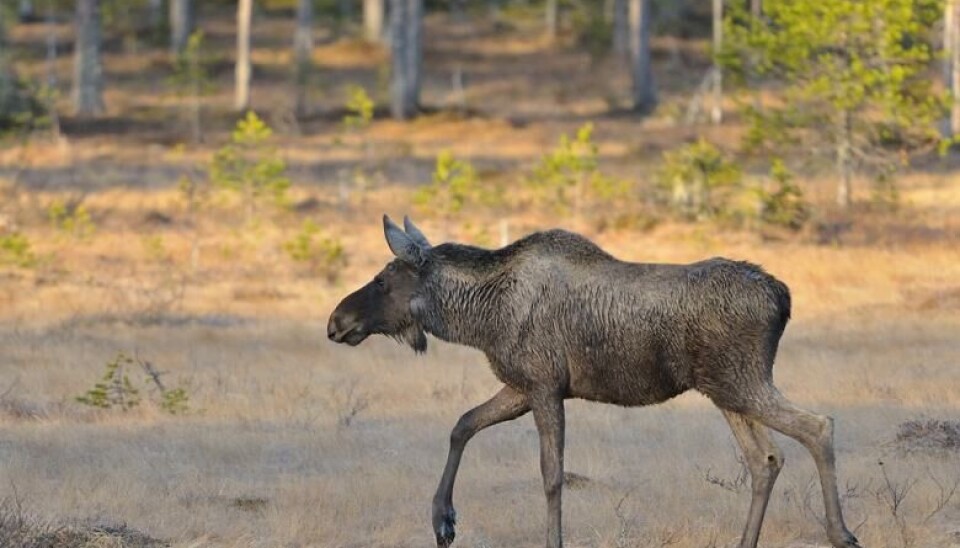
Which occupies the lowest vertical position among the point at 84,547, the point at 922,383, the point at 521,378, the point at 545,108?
the point at 545,108

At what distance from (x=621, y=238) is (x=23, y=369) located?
530 inches

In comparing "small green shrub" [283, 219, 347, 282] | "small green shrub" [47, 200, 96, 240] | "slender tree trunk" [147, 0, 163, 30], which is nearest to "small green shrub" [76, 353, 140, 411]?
"small green shrub" [283, 219, 347, 282]

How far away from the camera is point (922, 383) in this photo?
15297 millimetres

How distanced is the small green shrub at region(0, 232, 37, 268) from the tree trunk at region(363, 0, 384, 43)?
40381mm

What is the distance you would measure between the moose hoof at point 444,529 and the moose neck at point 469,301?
989mm

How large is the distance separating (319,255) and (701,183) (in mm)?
7536

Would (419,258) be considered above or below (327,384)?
above

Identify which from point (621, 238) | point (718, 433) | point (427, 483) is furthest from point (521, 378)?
point (621, 238)

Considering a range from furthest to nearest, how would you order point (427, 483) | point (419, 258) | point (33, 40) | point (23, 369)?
point (33, 40), point (23, 369), point (427, 483), point (419, 258)

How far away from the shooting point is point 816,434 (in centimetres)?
892

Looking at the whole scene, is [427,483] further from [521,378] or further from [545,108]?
[545,108]

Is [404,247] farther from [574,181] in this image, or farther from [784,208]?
[574,181]

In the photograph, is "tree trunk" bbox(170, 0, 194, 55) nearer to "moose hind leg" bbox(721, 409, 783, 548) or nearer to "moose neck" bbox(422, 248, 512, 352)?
"moose neck" bbox(422, 248, 512, 352)

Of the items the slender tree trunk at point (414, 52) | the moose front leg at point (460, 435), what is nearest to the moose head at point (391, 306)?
the moose front leg at point (460, 435)
